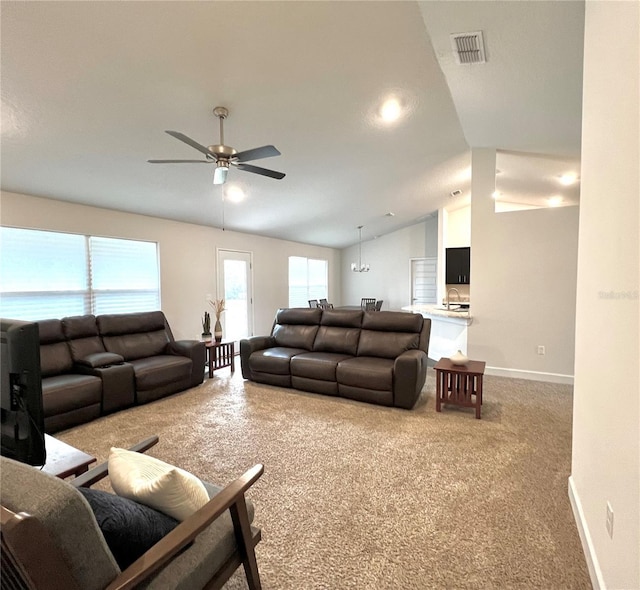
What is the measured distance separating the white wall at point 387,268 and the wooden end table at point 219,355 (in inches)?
236

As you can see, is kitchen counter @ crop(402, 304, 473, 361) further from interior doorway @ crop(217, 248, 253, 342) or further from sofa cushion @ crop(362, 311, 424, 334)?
interior doorway @ crop(217, 248, 253, 342)

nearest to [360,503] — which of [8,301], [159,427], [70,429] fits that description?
[159,427]

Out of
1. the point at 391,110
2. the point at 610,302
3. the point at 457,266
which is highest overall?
the point at 391,110

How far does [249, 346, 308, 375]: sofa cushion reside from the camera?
13.9ft

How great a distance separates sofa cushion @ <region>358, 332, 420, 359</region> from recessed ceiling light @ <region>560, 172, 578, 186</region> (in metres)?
3.85

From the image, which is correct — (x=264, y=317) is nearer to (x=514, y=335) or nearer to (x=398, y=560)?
(x=514, y=335)

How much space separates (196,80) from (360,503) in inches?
127

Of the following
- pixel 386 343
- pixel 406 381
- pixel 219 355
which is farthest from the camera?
pixel 219 355

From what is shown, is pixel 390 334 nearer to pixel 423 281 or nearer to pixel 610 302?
pixel 610 302

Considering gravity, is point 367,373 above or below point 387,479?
above

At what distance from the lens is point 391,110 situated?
11.4 ft

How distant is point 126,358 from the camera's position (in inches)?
160

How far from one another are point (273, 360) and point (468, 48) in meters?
3.70

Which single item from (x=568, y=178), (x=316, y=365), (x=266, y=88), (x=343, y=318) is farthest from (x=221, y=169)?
(x=568, y=178)
